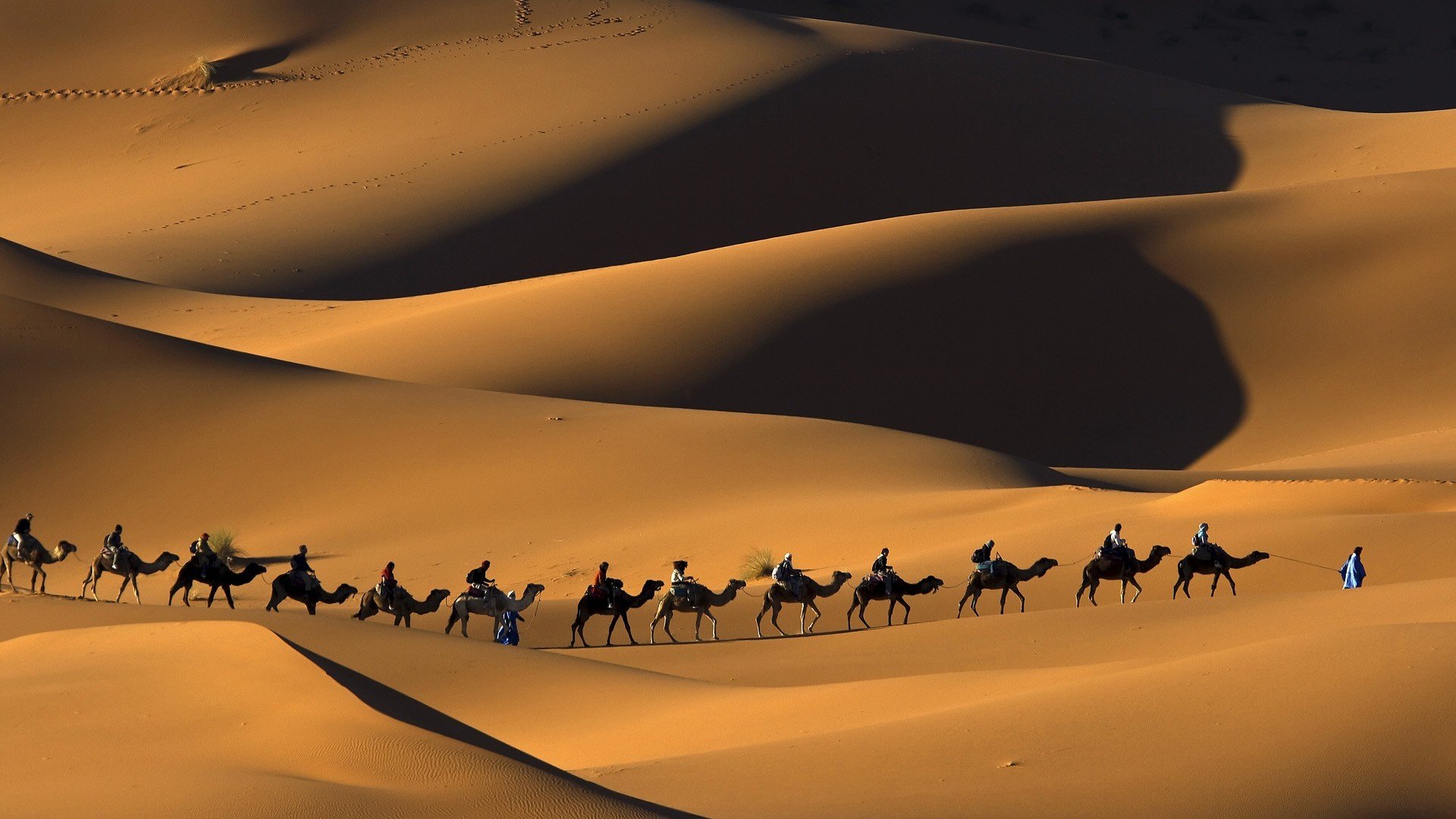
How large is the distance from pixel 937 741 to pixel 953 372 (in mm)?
26877

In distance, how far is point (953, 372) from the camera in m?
40.2

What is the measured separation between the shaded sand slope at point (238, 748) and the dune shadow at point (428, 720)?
0.16ft

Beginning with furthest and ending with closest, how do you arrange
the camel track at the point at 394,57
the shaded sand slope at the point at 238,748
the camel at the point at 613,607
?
the camel track at the point at 394,57, the camel at the point at 613,607, the shaded sand slope at the point at 238,748

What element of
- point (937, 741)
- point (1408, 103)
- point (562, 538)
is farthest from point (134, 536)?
point (1408, 103)

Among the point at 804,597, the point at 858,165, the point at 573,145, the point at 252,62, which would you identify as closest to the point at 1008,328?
the point at 858,165

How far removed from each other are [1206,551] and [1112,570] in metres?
1.07

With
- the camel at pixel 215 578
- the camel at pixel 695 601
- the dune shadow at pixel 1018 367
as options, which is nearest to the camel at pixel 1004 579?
the camel at pixel 695 601

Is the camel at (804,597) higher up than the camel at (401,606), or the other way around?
the camel at (804,597)

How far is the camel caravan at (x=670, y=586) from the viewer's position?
21859 millimetres

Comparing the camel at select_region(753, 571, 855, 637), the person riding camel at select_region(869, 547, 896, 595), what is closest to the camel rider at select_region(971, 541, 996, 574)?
the person riding camel at select_region(869, 547, 896, 595)

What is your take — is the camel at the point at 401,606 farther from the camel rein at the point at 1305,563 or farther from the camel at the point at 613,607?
the camel rein at the point at 1305,563

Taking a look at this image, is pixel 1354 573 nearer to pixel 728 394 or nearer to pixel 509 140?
pixel 728 394

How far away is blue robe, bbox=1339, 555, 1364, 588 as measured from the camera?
72.4 ft

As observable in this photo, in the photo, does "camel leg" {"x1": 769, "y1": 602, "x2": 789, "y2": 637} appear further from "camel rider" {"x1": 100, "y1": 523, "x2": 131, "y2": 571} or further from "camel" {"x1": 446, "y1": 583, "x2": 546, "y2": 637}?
"camel rider" {"x1": 100, "y1": 523, "x2": 131, "y2": 571}
